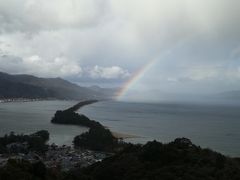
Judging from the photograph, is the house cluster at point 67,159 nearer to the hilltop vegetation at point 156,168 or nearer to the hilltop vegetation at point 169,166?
the hilltop vegetation at point 156,168

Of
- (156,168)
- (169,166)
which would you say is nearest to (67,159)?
(156,168)

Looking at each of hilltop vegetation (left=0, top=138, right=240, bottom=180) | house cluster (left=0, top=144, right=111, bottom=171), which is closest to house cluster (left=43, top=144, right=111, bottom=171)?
house cluster (left=0, top=144, right=111, bottom=171)

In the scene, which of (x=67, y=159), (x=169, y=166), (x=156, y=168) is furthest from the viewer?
(x=67, y=159)

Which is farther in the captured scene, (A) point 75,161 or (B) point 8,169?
(A) point 75,161

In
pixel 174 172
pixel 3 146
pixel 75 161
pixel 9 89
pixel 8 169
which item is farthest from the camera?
pixel 9 89

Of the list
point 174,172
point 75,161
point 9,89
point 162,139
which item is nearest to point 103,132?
point 162,139

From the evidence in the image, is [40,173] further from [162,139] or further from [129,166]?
[162,139]

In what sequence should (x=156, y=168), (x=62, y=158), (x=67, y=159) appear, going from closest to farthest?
(x=156, y=168)
(x=67, y=159)
(x=62, y=158)

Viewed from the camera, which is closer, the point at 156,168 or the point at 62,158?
the point at 156,168

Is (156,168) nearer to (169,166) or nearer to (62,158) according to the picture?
(169,166)

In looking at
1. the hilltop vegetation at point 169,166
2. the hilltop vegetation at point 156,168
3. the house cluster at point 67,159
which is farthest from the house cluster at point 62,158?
the hilltop vegetation at point 169,166

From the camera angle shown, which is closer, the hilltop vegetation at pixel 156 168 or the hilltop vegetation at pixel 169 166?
the hilltop vegetation at pixel 156 168
